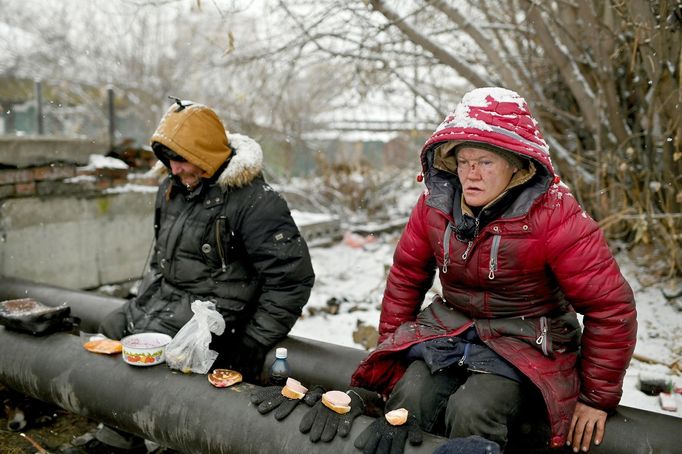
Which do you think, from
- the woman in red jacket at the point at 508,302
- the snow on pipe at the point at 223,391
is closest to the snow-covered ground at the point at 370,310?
the snow on pipe at the point at 223,391

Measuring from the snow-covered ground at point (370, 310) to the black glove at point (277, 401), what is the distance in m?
1.77

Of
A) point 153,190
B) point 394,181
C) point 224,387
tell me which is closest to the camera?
point 224,387

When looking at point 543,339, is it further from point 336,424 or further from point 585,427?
point 336,424

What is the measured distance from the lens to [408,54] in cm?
558

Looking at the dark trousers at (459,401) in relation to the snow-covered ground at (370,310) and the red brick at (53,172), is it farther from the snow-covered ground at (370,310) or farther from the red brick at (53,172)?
the red brick at (53,172)

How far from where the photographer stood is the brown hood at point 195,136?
2.88m

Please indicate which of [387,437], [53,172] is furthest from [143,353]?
[53,172]

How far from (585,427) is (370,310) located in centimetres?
291

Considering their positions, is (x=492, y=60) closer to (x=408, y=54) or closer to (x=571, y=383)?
(x=408, y=54)

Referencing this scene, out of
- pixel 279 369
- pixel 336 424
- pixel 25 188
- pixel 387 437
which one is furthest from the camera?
pixel 25 188

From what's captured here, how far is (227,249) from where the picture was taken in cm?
294

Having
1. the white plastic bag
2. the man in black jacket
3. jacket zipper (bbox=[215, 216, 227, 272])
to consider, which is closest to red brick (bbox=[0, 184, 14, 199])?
the man in black jacket

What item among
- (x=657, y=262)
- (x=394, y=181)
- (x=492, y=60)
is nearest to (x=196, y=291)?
(x=492, y=60)

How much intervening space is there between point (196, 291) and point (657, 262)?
13.0ft
